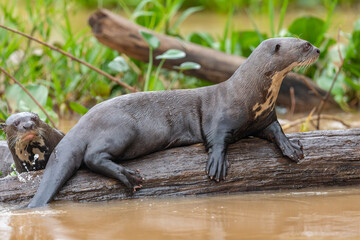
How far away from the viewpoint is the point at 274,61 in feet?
11.1

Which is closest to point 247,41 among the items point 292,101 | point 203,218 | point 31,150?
point 292,101

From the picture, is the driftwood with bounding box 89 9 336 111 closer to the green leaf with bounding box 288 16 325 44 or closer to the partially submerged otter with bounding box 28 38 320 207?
the green leaf with bounding box 288 16 325 44

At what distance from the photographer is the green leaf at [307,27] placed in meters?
5.91

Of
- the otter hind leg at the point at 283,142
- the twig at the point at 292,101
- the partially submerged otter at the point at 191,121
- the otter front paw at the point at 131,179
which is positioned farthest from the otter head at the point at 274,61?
the twig at the point at 292,101

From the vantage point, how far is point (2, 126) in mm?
3375

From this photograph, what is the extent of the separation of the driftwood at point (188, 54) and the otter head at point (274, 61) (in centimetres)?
202

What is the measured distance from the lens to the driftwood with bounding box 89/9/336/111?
532 cm

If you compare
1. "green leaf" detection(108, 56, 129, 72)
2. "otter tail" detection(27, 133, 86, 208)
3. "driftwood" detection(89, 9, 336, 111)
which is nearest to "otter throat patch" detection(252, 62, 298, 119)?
"otter tail" detection(27, 133, 86, 208)

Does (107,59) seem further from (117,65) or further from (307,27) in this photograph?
(307,27)

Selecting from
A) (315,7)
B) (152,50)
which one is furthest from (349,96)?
(315,7)

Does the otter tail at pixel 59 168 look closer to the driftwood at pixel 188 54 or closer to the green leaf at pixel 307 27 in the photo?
the driftwood at pixel 188 54

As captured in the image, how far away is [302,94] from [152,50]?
156 cm

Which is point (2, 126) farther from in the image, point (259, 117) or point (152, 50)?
point (152, 50)

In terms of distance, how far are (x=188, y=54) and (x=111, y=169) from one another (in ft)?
8.54
